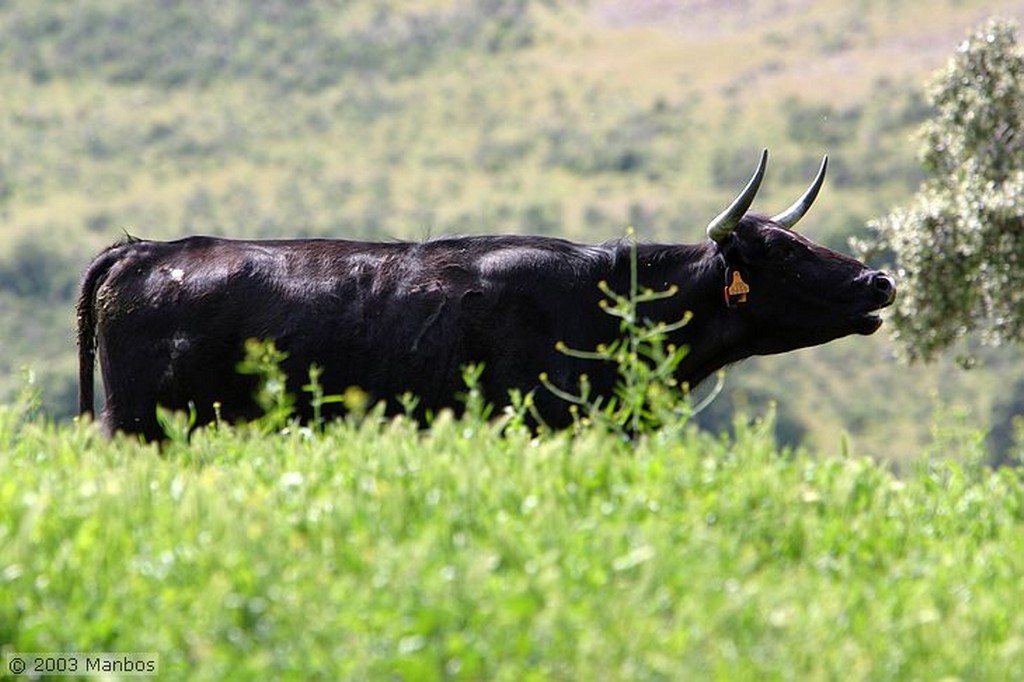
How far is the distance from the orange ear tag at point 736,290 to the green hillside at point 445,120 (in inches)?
2410

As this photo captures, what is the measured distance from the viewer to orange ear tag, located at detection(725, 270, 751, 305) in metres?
11.8

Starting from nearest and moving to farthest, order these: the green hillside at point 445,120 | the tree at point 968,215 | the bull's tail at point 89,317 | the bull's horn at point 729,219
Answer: the bull's tail at point 89,317 < the bull's horn at point 729,219 < the tree at point 968,215 < the green hillside at point 445,120

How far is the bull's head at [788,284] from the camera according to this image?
1183 centimetres

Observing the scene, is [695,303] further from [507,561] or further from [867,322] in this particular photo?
[507,561]

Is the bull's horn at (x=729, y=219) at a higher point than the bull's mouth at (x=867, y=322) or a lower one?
higher

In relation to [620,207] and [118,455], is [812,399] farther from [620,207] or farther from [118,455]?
[118,455]

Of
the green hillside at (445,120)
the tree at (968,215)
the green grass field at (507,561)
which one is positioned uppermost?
the green grass field at (507,561)

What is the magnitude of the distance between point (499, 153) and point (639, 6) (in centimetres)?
3115

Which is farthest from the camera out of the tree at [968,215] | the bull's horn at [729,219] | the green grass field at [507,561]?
the tree at [968,215]

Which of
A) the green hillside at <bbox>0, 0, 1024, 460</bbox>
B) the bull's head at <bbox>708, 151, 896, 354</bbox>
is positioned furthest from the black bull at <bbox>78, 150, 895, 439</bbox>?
the green hillside at <bbox>0, 0, 1024, 460</bbox>

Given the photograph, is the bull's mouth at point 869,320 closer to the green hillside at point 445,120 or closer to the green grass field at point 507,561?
the green grass field at point 507,561

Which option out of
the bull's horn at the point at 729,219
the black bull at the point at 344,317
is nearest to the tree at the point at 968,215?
the bull's horn at the point at 729,219

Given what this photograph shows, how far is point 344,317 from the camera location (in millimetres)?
10867

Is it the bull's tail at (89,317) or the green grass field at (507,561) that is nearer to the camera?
the green grass field at (507,561)
